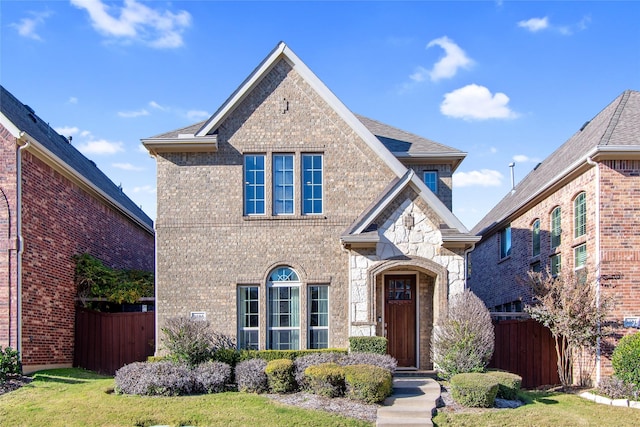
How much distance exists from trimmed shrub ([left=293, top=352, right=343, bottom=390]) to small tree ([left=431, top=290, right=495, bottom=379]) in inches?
99.9

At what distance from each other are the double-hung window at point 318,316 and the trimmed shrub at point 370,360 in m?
1.90

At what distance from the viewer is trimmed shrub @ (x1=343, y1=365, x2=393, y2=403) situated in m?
12.0

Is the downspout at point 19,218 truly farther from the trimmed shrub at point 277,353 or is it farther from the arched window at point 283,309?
the arched window at point 283,309

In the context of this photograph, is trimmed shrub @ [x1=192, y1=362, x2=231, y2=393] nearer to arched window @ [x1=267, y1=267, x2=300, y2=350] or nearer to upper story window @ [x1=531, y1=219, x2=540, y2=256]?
arched window @ [x1=267, y1=267, x2=300, y2=350]

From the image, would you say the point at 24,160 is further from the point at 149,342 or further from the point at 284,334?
the point at 284,334

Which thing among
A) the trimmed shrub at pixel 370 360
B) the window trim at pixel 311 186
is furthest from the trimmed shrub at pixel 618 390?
the window trim at pixel 311 186

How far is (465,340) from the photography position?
45.0ft

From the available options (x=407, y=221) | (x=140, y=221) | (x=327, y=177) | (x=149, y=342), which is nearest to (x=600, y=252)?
(x=407, y=221)

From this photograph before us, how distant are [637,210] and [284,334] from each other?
9480 millimetres

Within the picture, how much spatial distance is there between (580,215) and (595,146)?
2343mm

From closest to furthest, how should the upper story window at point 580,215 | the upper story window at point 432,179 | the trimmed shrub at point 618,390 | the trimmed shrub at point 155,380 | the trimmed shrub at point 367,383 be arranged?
the trimmed shrub at point 367,383
the trimmed shrub at point 155,380
the trimmed shrub at point 618,390
the upper story window at point 580,215
the upper story window at point 432,179

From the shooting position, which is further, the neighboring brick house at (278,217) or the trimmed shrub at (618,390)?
the neighboring brick house at (278,217)

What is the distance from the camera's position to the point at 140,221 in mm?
23984

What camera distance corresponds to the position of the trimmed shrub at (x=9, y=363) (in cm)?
1366
